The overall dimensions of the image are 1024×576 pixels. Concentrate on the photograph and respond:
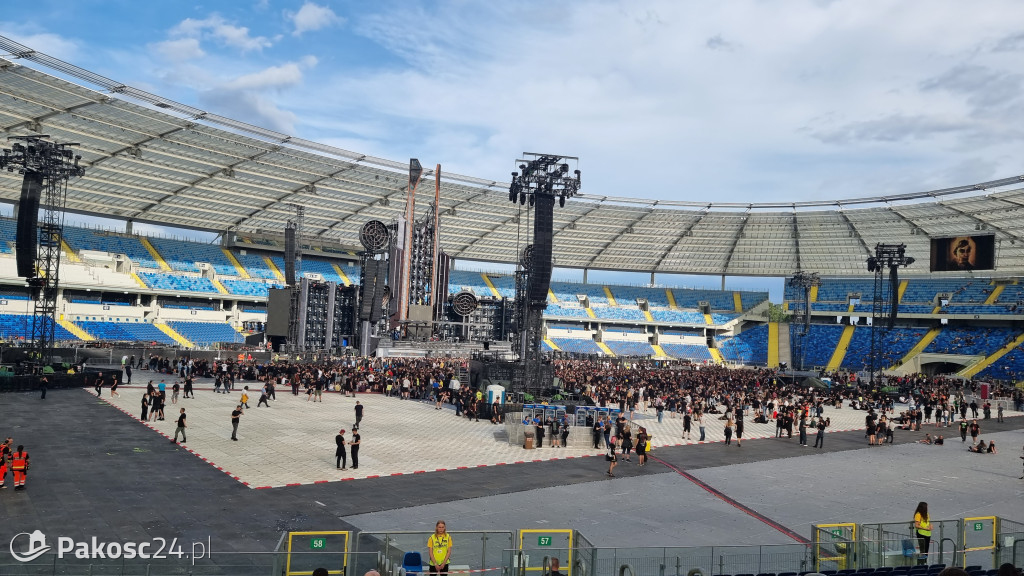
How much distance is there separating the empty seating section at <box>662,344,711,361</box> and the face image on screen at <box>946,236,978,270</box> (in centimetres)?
2851

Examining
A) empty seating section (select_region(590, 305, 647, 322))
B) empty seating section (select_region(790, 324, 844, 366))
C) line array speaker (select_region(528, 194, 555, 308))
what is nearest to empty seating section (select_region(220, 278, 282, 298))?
empty seating section (select_region(590, 305, 647, 322))

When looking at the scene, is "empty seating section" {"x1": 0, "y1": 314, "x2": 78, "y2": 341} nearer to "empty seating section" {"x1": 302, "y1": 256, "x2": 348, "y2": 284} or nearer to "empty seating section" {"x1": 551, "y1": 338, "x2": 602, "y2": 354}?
"empty seating section" {"x1": 302, "y1": 256, "x2": 348, "y2": 284}

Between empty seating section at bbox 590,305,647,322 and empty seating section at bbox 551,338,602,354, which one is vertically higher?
empty seating section at bbox 590,305,647,322

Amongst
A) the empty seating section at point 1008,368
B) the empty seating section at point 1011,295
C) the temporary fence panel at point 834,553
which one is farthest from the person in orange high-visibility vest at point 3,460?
the empty seating section at point 1011,295

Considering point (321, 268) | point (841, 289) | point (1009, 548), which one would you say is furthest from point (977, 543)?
point (841, 289)

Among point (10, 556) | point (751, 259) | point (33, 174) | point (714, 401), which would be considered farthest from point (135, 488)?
point (751, 259)

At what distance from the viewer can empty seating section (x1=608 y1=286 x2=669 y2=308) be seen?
87.3 m

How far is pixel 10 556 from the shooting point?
7.11 metres

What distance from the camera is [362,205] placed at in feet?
224

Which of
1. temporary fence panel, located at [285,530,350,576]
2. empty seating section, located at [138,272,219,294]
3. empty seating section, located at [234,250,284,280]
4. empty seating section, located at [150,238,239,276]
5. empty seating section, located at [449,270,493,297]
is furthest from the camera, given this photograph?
empty seating section, located at [449,270,493,297]

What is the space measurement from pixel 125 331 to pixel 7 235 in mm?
12966

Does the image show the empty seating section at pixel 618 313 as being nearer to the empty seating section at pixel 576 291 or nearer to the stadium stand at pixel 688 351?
the empty seating section at pixel 576 291

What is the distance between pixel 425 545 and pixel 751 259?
77.1 meters

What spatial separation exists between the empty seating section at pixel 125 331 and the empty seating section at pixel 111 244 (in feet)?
30.5
